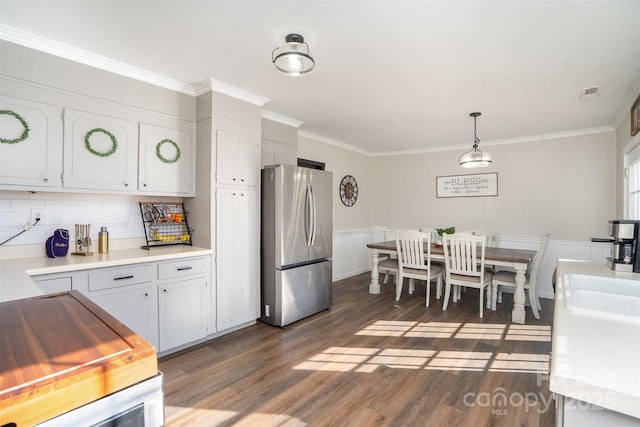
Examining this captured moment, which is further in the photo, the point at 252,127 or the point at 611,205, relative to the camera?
the point at 611,205

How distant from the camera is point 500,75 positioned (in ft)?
8.72

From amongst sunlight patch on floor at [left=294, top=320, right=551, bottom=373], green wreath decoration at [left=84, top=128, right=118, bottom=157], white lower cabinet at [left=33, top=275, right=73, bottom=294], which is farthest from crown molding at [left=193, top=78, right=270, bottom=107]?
sunlight patch on floor at [left=294, top=320, right=551, bottom=373]

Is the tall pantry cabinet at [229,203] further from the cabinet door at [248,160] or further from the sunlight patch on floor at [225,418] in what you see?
the sunlight patch on floor at [225,418]

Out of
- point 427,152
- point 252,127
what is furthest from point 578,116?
point 252,127

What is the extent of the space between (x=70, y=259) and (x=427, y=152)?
5303 mm

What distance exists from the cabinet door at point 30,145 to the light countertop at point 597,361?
3.04 meters

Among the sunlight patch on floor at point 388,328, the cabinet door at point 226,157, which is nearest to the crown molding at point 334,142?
the cabinet door at point 226,157

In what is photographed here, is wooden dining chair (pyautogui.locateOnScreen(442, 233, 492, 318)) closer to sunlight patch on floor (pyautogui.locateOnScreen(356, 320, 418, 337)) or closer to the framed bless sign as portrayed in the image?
sunlight patch on floor (pyautogui.locateOnScreen(356, 320, 418, 337))

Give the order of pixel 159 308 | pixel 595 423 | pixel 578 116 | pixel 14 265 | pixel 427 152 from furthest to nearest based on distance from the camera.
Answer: pixel 427 152
pixel 578 116
pixel 159 308
pixel 14 265
pixel 595 423

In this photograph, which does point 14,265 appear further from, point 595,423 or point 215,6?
point 595,423

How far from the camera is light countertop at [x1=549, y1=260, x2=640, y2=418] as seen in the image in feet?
2.50

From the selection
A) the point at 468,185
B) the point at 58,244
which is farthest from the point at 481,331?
the point at 58,244

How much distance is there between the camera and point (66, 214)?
257 cm

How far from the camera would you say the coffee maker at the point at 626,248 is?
1986mm
